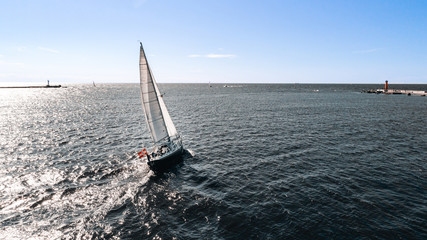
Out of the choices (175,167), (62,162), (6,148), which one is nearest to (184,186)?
(175,167)

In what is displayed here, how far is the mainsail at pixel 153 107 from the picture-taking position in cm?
2687

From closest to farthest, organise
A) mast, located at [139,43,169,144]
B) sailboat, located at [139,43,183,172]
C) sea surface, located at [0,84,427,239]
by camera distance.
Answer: sea surface, located at [0,84,427,239] < sailboat, located at [139,43,183,172] < mast, located at [139,43,169,144]

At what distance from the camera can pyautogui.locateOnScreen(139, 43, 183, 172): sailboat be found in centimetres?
2645

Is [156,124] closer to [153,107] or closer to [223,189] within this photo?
[153,107]

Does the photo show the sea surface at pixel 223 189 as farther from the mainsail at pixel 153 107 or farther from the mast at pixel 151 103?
the mast at pixel 151 103

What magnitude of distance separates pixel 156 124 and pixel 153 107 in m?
2.38

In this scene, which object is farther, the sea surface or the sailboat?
the sailboat

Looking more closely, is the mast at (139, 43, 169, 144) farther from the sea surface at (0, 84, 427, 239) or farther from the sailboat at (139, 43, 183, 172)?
the sea surface at (0, 84, 427, 239)

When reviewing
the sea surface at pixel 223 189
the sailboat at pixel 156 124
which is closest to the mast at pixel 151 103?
the sailboat at pixel 156 124

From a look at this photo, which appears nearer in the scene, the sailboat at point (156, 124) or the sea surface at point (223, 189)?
the sea surface at point (223, 189)

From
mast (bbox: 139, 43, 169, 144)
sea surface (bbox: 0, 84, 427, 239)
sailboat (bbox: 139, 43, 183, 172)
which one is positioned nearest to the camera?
sea surface (bbox: 0, 84, 427, 239)

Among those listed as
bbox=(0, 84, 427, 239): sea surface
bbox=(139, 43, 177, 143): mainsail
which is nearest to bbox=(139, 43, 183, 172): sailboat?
bbox=(139, 43, 177, 143): mainsail

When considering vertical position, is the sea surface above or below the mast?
below

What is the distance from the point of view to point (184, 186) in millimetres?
22656
